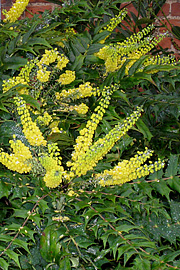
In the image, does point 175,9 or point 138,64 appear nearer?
point 138,64

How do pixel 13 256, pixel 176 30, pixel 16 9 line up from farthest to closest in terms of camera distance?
pixel 176 30, pixel 16 9, pixel 13 256

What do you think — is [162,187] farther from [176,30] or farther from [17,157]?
[176,30]

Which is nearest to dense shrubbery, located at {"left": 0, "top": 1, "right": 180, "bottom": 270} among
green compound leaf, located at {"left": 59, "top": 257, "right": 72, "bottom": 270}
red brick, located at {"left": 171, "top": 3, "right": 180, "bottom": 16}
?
green compound leaf, located at {"left": 59, "top": 257, "right": 72, "bottom": 270}

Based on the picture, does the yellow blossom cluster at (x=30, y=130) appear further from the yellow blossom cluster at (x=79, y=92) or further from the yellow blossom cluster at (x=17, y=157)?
the yellow blossom cluster at (x=79, y=92)

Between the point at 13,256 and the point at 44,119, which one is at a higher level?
the point at 44,119

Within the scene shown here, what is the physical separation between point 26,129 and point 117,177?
238mm

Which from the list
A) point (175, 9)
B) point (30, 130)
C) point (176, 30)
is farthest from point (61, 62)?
point (175, 9)

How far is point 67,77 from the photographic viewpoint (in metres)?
1.02

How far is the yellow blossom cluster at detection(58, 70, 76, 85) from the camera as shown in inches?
39.8

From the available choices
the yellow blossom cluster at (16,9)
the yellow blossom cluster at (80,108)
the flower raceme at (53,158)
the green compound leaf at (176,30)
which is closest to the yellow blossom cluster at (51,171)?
the flower raceme at (53,158)

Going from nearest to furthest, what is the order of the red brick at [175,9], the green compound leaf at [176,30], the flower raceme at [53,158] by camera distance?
the flower raceme at [53,158] < the green compound leaf at [176,30] < the red brick at [175,9]

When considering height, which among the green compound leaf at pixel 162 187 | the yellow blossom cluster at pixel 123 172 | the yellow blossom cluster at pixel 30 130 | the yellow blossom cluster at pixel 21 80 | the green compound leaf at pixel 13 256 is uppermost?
the yellow blossom cluster at pixel 21 80

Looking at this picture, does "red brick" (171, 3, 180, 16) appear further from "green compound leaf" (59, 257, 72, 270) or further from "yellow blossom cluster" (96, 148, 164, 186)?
"green compound leaf" (59, 257, 72, 270)

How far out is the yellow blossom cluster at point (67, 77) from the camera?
1.01m
